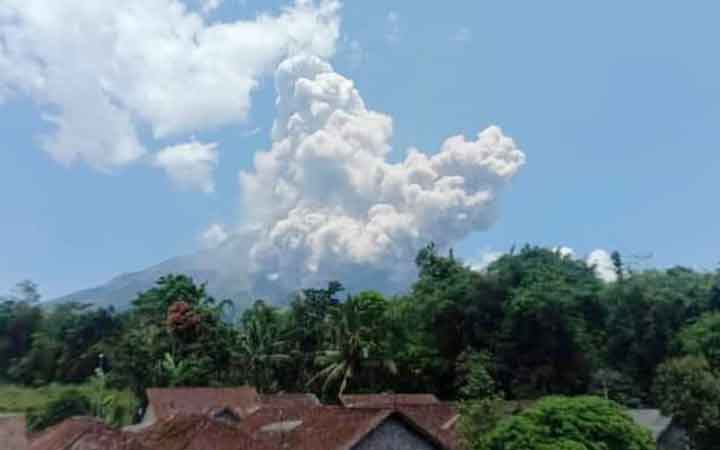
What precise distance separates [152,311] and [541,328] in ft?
112

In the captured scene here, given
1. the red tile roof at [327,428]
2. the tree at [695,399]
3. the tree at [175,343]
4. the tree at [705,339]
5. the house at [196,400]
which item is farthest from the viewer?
the tree at [175,343]

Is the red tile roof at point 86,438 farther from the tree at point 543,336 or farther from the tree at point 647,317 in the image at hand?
the tree at point 647,317

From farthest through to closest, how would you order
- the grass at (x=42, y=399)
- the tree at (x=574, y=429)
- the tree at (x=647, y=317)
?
the grass at (x=42, y=399) → the tree at (x=647, y=317) → the tree at (x=574, y=429)

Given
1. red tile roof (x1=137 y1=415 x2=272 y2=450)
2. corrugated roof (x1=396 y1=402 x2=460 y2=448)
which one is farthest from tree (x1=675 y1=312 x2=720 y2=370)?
red tile roof (x1=137 y1=415 x2=272 y2=450)

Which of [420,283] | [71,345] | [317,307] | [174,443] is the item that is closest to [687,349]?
[420,283]

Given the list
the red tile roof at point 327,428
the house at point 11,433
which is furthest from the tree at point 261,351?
the house at point 11,433

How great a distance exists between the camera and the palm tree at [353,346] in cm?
5625

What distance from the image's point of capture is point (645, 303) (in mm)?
53188

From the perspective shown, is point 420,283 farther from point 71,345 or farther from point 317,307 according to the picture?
point 71,345

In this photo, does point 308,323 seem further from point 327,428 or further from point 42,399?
point 327,428

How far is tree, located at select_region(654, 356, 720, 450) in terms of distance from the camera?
40.0 meters

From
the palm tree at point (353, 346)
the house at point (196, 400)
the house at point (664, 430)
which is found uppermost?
the palm tree at point (353, 346)


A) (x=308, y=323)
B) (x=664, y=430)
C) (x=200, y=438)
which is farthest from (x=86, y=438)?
(x=308, y=323)

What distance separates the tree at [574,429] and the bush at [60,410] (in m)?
40.4
